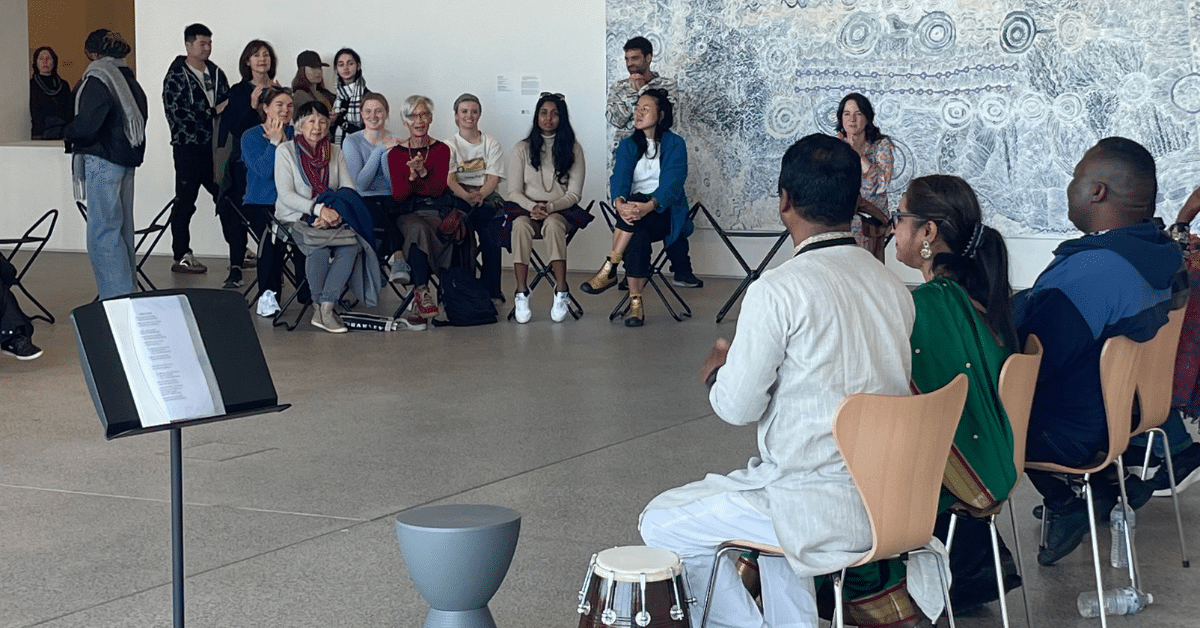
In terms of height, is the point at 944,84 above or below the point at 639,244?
above

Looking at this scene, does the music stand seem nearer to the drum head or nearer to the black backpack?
the drum head

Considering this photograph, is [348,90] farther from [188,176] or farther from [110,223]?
[110,223]

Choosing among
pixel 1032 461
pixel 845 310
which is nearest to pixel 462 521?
pixel 845 310

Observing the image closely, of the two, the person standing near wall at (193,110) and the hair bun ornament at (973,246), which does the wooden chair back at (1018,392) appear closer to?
the hair bun ornament at (973,246)

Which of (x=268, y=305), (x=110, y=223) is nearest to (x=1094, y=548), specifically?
(x=268, y=305)

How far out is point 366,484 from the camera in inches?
167

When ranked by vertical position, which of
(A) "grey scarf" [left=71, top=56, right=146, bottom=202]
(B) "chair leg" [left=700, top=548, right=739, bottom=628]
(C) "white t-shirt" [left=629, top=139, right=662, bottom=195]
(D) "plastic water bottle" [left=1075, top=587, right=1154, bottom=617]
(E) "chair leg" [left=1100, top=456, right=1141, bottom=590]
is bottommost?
(D) "plastic water bottle" [left=1075, top=587, right=1154, bottom=617]

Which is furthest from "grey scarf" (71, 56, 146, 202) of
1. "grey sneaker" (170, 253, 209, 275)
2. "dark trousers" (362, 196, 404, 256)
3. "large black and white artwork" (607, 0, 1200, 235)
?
"large black and white artwork" (607, 0, 1200, 235)

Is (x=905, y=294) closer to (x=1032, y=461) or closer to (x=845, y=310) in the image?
(x=845, y=310)

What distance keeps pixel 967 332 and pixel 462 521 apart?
42.6 inches

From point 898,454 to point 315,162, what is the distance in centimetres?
566

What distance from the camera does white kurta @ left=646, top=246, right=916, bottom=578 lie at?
2344 mm

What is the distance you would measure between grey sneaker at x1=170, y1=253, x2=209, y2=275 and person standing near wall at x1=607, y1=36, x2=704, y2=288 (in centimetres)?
332

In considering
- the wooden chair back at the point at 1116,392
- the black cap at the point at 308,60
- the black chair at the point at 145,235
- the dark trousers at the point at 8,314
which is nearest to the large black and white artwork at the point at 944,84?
the black cap at the point at 308,60
